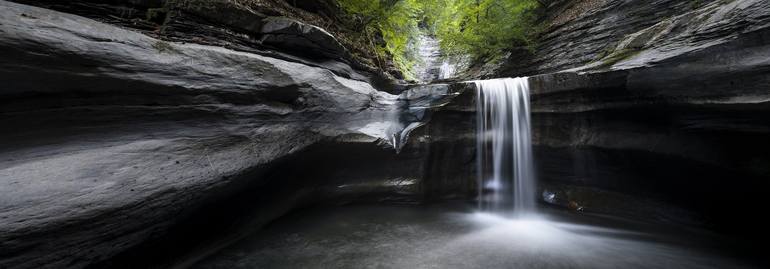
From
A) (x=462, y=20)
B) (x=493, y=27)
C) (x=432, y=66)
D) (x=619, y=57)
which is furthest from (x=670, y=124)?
(x=432, y=66)

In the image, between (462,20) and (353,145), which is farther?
(462,20)

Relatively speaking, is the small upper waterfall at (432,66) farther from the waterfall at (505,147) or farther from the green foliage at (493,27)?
the waterfall at (505,147)

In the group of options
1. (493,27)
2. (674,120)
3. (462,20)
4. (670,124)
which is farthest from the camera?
(462,20)

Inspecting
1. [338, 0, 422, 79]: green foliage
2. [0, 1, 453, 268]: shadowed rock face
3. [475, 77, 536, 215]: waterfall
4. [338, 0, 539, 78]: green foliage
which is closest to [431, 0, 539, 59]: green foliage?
[338, 0, 539, 78]: green foliage

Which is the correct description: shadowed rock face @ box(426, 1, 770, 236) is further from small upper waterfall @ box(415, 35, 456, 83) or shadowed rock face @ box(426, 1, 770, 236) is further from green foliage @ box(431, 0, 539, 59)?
small upper waterfall @ box(415, 35, 456, 83)

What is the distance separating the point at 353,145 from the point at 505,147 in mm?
3823

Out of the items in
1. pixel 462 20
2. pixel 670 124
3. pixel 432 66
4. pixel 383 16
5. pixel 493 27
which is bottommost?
pixel 670 124

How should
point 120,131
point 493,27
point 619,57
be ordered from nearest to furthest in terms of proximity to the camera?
point 120,131, point 619,57, point 493,27

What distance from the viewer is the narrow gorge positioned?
122 inches

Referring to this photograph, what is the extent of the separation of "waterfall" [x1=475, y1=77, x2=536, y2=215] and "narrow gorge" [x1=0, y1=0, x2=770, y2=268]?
0.05 metres

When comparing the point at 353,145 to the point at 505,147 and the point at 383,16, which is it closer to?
the point at 505,147

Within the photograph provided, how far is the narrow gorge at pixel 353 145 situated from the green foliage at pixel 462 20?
0.15 metres

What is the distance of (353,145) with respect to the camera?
652 cm

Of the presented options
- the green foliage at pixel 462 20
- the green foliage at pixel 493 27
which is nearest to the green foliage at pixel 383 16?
the green foliage at pixel 462 20
